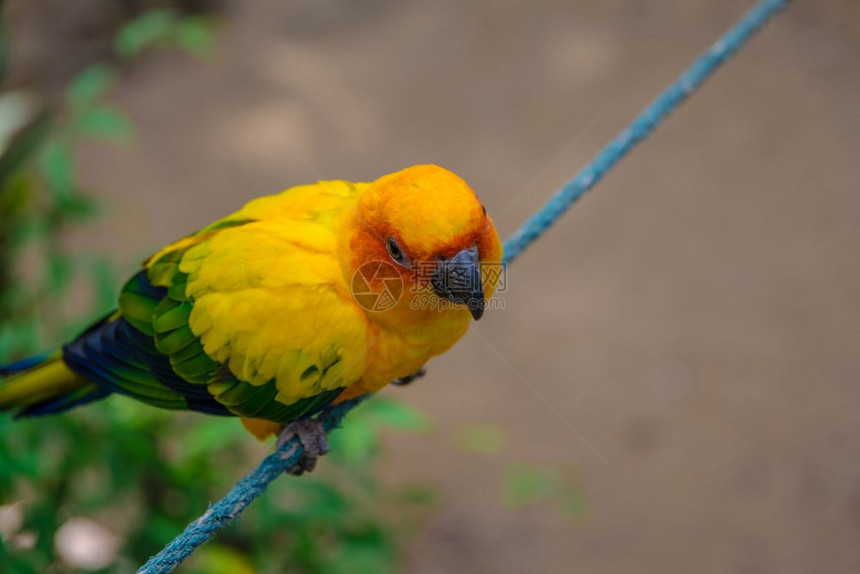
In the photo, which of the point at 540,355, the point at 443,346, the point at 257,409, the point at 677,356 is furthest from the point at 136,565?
the point at 677,356

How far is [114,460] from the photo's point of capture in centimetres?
248

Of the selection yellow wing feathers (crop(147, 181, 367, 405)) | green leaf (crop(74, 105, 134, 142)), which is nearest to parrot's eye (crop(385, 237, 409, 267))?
yellow wing feathers (crop(147, 181, 367, 405))

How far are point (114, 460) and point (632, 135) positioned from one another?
69.4 inches

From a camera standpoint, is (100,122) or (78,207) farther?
(78,207)

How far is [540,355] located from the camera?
15.3 feet

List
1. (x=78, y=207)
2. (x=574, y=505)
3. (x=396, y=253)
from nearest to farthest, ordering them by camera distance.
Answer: (x=396, y=253) < (x=78, y=207) < (x=574, y=505)

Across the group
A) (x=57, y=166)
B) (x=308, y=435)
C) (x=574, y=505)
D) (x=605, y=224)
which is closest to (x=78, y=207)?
(x=57, y=166)

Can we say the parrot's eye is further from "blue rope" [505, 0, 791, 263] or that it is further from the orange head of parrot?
"blue rope" [505, 0, 791, 263]

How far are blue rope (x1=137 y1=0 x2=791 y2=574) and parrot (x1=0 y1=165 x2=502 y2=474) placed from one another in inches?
6.1

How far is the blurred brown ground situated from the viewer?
3994mm

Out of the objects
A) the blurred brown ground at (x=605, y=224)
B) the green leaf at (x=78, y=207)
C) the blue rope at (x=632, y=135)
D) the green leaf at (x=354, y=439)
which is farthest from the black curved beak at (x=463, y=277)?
the blurred brown ground at (x=605, y=224)

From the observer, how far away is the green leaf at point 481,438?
4238 mm

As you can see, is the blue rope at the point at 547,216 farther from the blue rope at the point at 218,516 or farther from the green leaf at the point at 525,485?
the green leaf at the point at 525,485

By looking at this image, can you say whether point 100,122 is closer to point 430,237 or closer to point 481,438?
point 430,237
